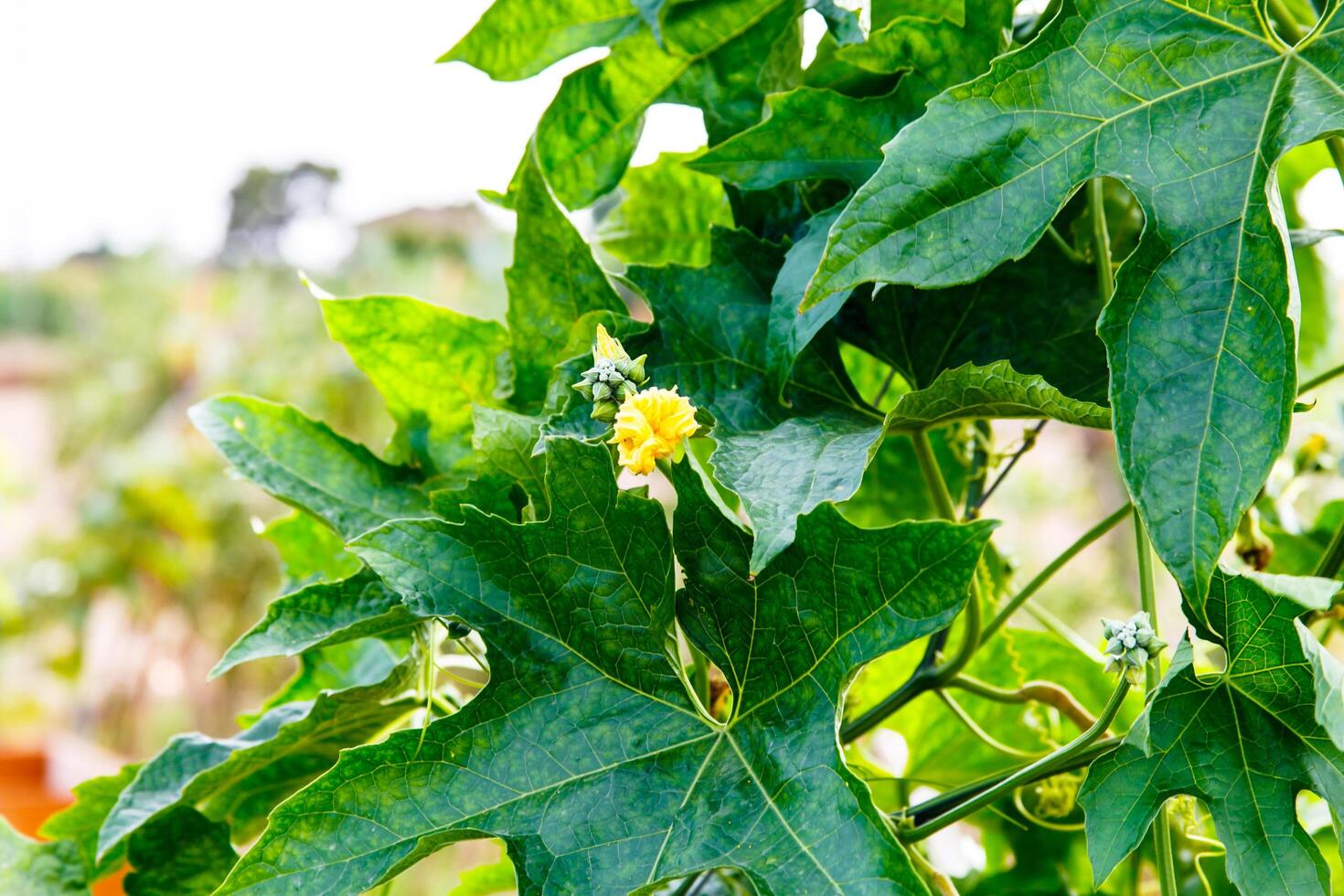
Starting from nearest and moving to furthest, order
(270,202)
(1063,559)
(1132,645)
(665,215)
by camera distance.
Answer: (1132,645)
(1063,559)
(665,215)
(270,202)

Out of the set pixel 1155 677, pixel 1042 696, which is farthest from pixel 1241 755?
pixel 1042 696

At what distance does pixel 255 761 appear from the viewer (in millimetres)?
425

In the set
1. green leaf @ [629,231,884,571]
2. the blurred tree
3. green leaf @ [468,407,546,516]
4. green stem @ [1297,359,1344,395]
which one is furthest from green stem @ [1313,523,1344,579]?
the blurred tree

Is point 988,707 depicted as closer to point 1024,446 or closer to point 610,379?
point 1024,446

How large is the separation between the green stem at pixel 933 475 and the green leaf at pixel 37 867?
0.40 m

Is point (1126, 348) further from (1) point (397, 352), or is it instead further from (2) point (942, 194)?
(1) point (397, 352)

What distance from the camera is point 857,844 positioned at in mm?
287

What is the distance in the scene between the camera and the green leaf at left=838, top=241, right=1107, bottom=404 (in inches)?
15.4

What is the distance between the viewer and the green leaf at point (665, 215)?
512 millimetres

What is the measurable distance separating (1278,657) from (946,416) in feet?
0.37

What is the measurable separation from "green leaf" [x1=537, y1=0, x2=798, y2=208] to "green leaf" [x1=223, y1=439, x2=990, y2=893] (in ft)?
0.60

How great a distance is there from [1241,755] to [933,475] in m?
0.13

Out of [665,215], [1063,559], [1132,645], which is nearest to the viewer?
[1132,645]

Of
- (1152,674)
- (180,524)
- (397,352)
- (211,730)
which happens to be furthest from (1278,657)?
(211,730)
